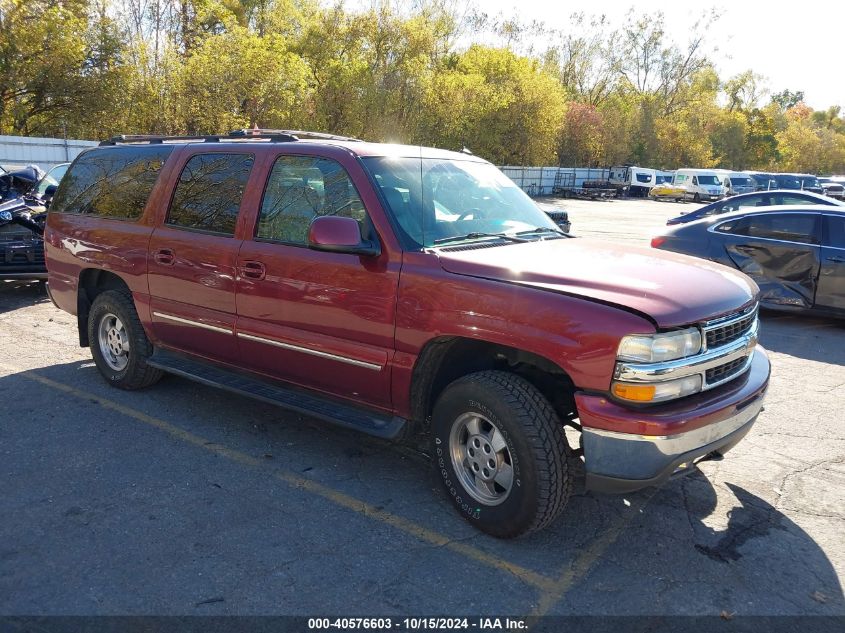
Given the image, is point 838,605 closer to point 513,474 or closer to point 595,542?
point 595,542

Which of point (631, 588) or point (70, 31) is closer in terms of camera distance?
point (631, 588)

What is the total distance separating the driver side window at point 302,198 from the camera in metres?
4.01

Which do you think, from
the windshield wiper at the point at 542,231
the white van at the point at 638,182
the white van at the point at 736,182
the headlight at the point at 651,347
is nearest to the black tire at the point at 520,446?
the headlight at the point at 651,347

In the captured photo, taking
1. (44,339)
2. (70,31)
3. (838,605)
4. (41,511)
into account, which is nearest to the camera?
(838,605)

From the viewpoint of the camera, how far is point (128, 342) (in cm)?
548

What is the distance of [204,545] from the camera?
3.38m

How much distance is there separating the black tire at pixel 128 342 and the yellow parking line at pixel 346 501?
9.3 inches

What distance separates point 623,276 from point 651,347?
53cm

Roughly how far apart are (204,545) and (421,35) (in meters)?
34.1

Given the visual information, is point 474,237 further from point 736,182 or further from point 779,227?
point 736,182

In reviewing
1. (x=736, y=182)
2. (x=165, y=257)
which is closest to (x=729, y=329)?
(x=165, y=257)

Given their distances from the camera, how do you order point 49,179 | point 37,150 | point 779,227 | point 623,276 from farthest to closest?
point 37,150 < point 49,179 < point 779,227 < point 623,276

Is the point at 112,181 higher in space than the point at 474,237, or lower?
higher

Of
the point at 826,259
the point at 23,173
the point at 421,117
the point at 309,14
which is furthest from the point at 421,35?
the point at 826,259
